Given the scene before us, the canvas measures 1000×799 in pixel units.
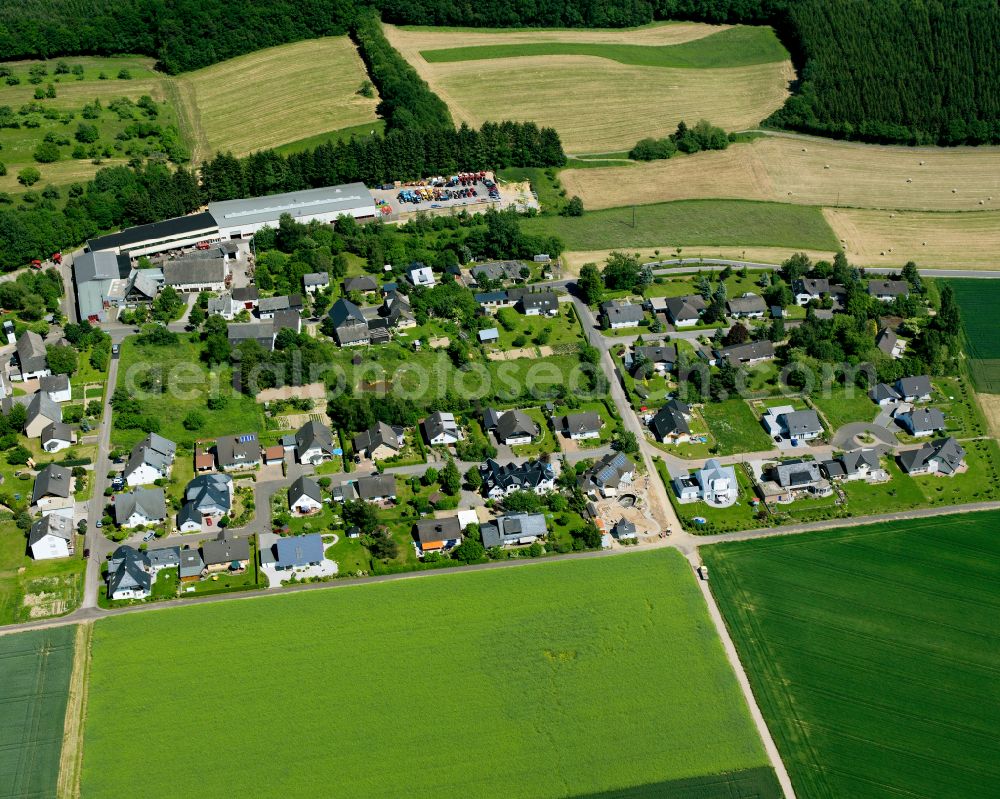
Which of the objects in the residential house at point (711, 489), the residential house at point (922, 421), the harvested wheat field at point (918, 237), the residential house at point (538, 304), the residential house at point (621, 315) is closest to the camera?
the residential house at point (711, 489)

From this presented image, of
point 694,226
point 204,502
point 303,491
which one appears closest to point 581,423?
point 303,491

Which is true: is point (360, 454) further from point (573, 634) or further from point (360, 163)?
point (360, 163)

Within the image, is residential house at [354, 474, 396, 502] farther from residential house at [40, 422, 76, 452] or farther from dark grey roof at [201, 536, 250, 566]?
residential house at [40, 422, 76, 452]

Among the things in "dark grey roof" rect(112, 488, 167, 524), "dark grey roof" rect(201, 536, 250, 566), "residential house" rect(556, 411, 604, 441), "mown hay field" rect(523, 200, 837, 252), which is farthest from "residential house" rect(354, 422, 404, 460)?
"mown hay field" rect(523, 200, 837, 252)

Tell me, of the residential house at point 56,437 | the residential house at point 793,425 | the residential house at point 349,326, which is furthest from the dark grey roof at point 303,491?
the residential house at point 793,425

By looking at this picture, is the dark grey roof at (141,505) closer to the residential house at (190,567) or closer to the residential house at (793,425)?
the residential house at (190,567)

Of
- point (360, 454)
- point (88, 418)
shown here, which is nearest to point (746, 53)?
point (360, 454)
